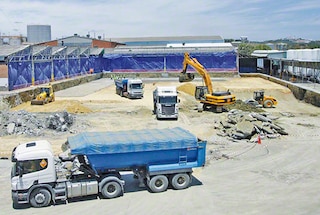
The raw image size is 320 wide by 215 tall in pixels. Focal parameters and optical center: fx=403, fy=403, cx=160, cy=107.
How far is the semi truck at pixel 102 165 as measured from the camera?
12.9 metres

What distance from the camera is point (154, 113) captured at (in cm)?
3173

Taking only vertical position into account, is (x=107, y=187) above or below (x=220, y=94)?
below

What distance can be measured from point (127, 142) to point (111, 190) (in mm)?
1737

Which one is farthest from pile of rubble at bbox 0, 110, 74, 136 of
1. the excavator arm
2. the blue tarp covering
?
the excavator arm

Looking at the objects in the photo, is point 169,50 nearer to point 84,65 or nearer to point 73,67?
point 84,65

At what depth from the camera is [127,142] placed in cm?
1405

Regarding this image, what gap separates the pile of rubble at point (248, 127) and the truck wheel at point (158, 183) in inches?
384

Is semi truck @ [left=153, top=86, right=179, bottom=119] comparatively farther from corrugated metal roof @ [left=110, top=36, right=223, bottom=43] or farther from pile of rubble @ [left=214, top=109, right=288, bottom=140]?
corrugated metal roof @ [left=110, top=36, right=223, bottom=43]

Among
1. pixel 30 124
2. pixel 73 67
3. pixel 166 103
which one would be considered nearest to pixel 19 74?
pixel 30 124

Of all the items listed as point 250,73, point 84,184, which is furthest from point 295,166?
point 250,73

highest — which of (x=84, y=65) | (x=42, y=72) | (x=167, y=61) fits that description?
(x=167, y=61)

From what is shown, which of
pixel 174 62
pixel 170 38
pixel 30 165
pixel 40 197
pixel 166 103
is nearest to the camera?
pixel 30 165

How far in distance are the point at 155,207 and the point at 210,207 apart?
180 centimetres

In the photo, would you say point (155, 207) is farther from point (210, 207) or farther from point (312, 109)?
point (312, 109)
